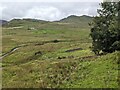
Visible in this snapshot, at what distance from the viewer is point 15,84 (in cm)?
3103

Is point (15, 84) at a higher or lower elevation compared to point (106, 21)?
lower

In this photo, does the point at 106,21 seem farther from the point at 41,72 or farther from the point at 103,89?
the point at 103,89

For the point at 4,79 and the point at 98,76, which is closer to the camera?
the point at 98,76

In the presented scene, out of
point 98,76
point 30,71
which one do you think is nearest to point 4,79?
point 30,71

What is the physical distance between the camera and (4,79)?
36000 millimetres

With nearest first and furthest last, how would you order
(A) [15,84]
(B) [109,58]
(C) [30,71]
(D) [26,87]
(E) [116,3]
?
(D) [26,87], (A) [15,84], (B) [109,58], (C) [30,71], (E) [116,3]

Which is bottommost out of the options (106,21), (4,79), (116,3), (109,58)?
(4,79)

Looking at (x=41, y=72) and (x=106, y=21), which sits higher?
(x=106, y=21)

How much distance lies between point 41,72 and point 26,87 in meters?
6.98

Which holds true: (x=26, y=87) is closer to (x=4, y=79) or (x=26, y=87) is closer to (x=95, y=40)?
(x=4, y=79)

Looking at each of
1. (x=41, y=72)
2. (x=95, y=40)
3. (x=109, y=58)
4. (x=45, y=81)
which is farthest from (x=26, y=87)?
(x=95, y=40)

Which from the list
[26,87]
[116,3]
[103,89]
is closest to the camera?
[103,89]

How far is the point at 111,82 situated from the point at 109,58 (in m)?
8.46

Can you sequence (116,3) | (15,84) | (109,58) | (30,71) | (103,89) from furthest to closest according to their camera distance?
(116,3) < (30,71) < (109,58) < (15,84) < (103,89)
